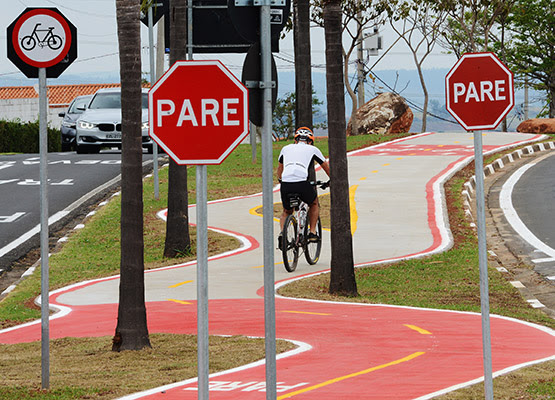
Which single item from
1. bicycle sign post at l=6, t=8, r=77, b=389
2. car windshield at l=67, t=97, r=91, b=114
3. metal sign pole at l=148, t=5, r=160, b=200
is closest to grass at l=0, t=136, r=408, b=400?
bicycle sign post at l=6, t=8, r=77, b=389

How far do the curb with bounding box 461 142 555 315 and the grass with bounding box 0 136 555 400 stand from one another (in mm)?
173

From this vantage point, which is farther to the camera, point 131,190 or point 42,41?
point 131,190

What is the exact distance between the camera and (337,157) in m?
13.2

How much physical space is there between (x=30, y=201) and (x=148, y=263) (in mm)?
6158

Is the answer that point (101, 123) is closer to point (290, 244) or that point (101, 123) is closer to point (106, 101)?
point (106, 101)

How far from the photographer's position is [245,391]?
7.96 metres

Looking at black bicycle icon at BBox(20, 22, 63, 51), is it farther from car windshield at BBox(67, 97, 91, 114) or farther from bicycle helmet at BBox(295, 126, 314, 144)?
car windshield at BBox(67, 97, 91, 114)

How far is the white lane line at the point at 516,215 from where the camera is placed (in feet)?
57.0

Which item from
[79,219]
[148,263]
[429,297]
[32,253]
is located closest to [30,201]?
[79,219]

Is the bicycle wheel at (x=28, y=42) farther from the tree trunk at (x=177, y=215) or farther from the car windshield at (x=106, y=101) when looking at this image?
the car windshield at (x=106, y=101)

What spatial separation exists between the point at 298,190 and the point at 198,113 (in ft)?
28.2

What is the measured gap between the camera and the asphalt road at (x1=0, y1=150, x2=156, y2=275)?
59.9ft

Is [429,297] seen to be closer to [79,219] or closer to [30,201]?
[79,219]

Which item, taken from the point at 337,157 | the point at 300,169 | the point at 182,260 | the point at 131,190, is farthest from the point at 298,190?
the point at 131,190
